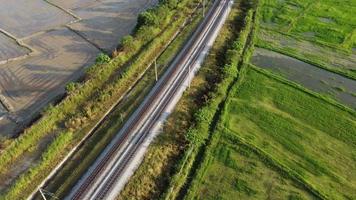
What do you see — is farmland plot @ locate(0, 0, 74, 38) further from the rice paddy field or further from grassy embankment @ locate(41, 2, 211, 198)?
the rice paddy field

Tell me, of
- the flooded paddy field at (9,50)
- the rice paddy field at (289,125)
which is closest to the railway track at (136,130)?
the rice paddy field at (289,125)

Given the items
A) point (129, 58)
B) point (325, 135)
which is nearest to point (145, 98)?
point (129, 58)

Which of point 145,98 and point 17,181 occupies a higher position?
point 145,98

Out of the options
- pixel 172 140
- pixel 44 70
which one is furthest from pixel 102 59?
pixel 172 140

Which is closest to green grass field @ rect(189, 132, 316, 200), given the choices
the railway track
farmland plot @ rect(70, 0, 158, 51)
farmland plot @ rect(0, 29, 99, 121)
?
the railway track

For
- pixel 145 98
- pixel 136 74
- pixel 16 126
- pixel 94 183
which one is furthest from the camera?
pixel 136 74

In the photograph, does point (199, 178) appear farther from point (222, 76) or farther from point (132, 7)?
point (132, 7)
